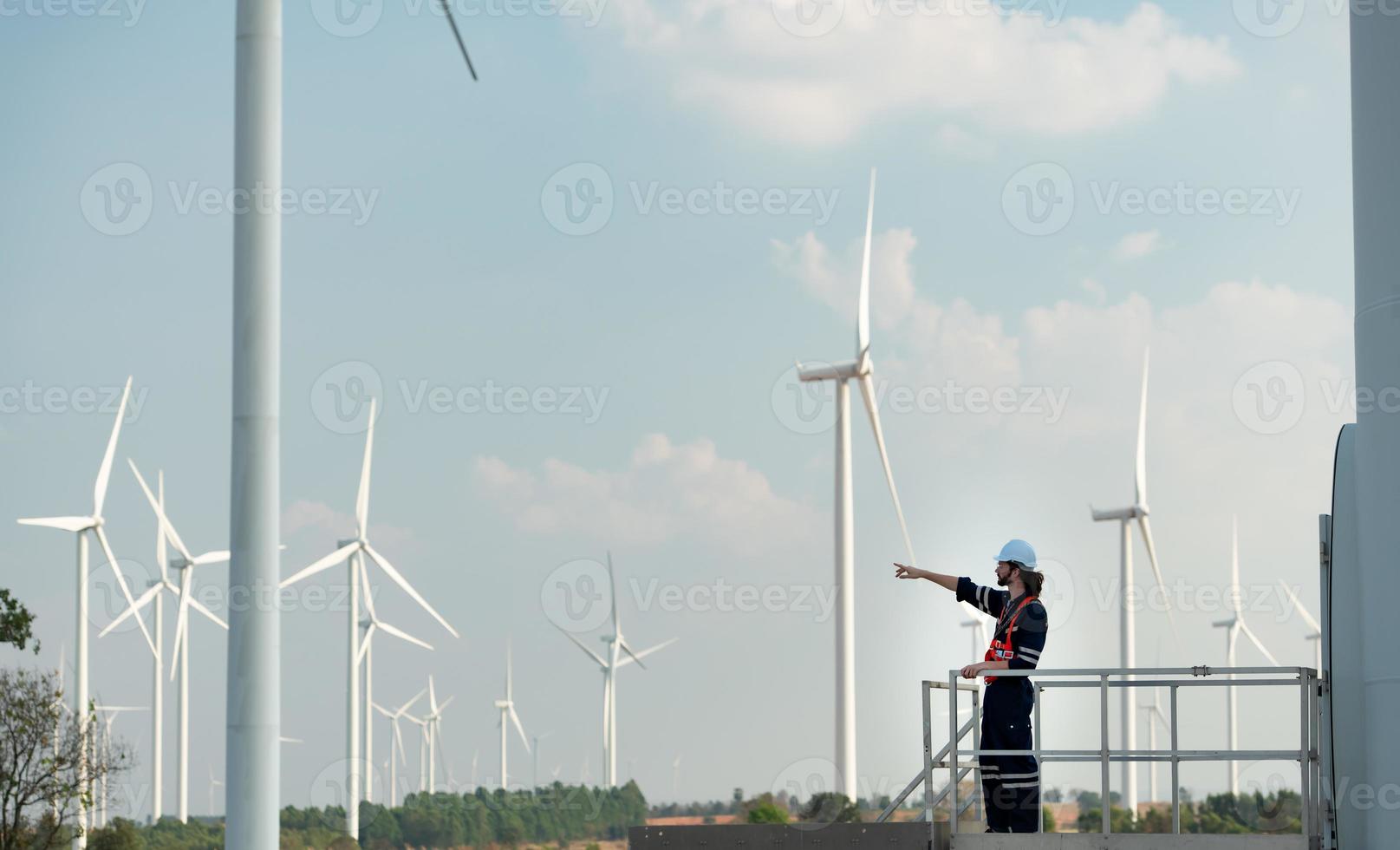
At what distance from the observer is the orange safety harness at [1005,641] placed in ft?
43.1

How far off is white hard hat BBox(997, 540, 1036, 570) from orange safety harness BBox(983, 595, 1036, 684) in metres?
0.28

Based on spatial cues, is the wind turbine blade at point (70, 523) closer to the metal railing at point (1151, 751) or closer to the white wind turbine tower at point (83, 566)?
the white wind turbine tower at point (83, 566)

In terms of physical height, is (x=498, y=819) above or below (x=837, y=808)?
below

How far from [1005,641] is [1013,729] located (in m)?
0.68

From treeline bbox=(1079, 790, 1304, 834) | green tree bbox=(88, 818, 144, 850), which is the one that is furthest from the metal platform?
green tree bbox=(88, 818, 144, 850)

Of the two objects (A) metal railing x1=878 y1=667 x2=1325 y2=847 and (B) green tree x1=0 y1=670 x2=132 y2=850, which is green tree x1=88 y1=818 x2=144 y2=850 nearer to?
(B) green tree x1=0 y1=670 x2=132 y2=850

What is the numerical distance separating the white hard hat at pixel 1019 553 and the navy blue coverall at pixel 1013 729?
290 mm

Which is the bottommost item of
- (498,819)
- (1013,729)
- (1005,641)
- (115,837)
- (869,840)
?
(498,819)

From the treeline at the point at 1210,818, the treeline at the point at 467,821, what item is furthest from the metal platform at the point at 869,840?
the treeline at the point at 467,821

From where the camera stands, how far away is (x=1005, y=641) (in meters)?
13.2

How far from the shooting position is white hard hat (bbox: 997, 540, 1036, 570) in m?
13.4

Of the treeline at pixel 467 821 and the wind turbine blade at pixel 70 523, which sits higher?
the wind turbine blade at pixel 70 523

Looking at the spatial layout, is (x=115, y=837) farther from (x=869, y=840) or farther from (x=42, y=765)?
(x=869, y=840)

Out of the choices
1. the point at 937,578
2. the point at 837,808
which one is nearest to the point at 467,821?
the point at 837,808
